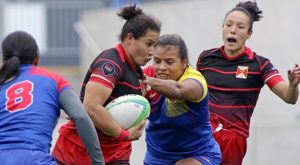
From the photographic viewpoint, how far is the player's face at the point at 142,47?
7906mm

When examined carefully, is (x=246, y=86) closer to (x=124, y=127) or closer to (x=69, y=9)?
(x=124, y=127)

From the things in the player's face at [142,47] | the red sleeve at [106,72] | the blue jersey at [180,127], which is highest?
the player's face at [142,47]

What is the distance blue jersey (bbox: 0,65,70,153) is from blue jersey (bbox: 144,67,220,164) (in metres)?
1.25

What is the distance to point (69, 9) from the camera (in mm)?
22016

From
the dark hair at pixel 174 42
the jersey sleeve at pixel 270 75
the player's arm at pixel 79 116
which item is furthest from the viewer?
the jersey sleeve at pixel 270 75

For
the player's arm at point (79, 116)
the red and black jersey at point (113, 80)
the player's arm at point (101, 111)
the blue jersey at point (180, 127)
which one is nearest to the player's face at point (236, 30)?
the blue jersey at point (180, 127)

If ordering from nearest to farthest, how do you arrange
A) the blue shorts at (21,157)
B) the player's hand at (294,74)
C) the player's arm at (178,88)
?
the blue shorts at (21,157)
the player's arm at (178,88)
the player's hand at (294,74)

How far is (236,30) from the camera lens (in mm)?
8852

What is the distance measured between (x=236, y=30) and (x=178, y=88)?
1443mm

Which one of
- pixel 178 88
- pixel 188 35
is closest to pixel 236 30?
pixel 178 88

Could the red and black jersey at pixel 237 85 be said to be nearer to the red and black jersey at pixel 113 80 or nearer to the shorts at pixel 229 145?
the shorts at pixel 229 145

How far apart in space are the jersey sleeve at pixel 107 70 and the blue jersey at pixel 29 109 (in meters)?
0.73

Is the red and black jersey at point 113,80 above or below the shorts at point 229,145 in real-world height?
above

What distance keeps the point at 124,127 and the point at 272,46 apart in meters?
8.61
